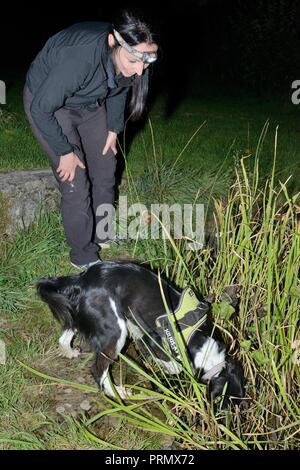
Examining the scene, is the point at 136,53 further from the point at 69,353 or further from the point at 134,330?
the point at 69,353

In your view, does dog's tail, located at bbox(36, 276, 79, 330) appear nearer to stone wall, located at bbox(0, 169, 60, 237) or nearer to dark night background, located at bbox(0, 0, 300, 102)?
stone wall, located at bbox(0, 169, 60, 237)

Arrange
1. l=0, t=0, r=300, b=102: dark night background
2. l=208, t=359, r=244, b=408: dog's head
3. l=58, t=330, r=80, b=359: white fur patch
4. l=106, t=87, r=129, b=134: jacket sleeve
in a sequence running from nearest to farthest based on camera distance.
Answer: l=208, t=359, r=244, b=408: dog's head
l=58, t=330, r=80, b=359: white fur patch
l=106, t=87, r=129, b=134: jacket sleeve
l=0, t=0, r=300, b=102: dark night background

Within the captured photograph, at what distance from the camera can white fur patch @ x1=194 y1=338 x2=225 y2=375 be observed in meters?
2.89

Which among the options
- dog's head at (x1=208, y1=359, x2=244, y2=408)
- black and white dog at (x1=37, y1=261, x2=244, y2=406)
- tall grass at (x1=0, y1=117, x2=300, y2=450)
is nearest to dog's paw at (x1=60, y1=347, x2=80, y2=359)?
black and white dog at (x1=37, y1=261, x2=244, y2=406)

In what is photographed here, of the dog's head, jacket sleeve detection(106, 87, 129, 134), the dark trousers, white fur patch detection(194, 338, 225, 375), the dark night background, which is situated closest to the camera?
the dog's head

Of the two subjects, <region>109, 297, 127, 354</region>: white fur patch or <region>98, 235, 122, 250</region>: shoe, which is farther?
<region>98, 235, 122, 250</region>: shoe

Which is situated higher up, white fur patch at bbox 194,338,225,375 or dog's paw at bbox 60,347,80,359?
white fur patch at bbox 194,338,225,375

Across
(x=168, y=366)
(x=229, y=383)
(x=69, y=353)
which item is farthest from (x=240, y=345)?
(x=69, y=353)

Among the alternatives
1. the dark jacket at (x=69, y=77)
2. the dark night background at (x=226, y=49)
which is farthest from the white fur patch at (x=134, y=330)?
the dark night background at (x=226, y=49)

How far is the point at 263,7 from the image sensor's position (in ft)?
33.0

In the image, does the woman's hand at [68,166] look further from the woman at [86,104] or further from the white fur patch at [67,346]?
the white fur patch at [67,346]

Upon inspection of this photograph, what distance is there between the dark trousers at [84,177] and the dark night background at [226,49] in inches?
210

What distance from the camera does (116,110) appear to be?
3.63 metres

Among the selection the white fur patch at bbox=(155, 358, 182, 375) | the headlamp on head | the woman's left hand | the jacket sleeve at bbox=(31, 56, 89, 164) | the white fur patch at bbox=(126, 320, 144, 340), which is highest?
the headlamp on head
